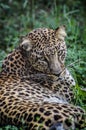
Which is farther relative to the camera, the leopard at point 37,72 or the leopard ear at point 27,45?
the leopard ear at point 27,45

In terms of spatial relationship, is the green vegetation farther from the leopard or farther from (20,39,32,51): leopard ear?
Result: (20,39,32,51): leopard ear

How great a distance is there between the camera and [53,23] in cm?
1212

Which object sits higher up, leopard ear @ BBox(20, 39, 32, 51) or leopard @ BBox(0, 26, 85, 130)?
leopard ear @ BBox(20, 39, 32, 51)

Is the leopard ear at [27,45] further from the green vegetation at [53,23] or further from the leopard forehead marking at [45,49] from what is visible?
the green vegetation at [53,23]

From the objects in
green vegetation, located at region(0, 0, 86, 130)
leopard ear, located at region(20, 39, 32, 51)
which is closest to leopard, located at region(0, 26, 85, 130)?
leopard ear, located at region(20, 39, 32, 51)

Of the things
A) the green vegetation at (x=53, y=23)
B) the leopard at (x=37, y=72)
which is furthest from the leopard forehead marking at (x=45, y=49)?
the green vegetation at (x=53, y=23)

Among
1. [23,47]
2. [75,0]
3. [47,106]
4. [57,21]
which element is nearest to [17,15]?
[75,0]

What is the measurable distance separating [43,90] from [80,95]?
0.56 metres

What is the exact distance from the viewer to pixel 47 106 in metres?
7.11

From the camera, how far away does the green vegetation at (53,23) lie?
9.69 meters

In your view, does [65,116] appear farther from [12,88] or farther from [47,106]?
[12,88]

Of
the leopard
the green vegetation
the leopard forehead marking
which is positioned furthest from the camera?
the green vegetation

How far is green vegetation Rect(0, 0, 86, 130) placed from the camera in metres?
9.69

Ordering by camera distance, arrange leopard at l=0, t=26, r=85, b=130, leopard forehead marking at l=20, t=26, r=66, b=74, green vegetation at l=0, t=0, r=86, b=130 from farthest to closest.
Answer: green vegetation at l=0, t=0, r=86, b=130 → leopard forehead marking at l=20, t=26, r=66, b=74 → leopard at l=0, t=26, r=85, b=130
